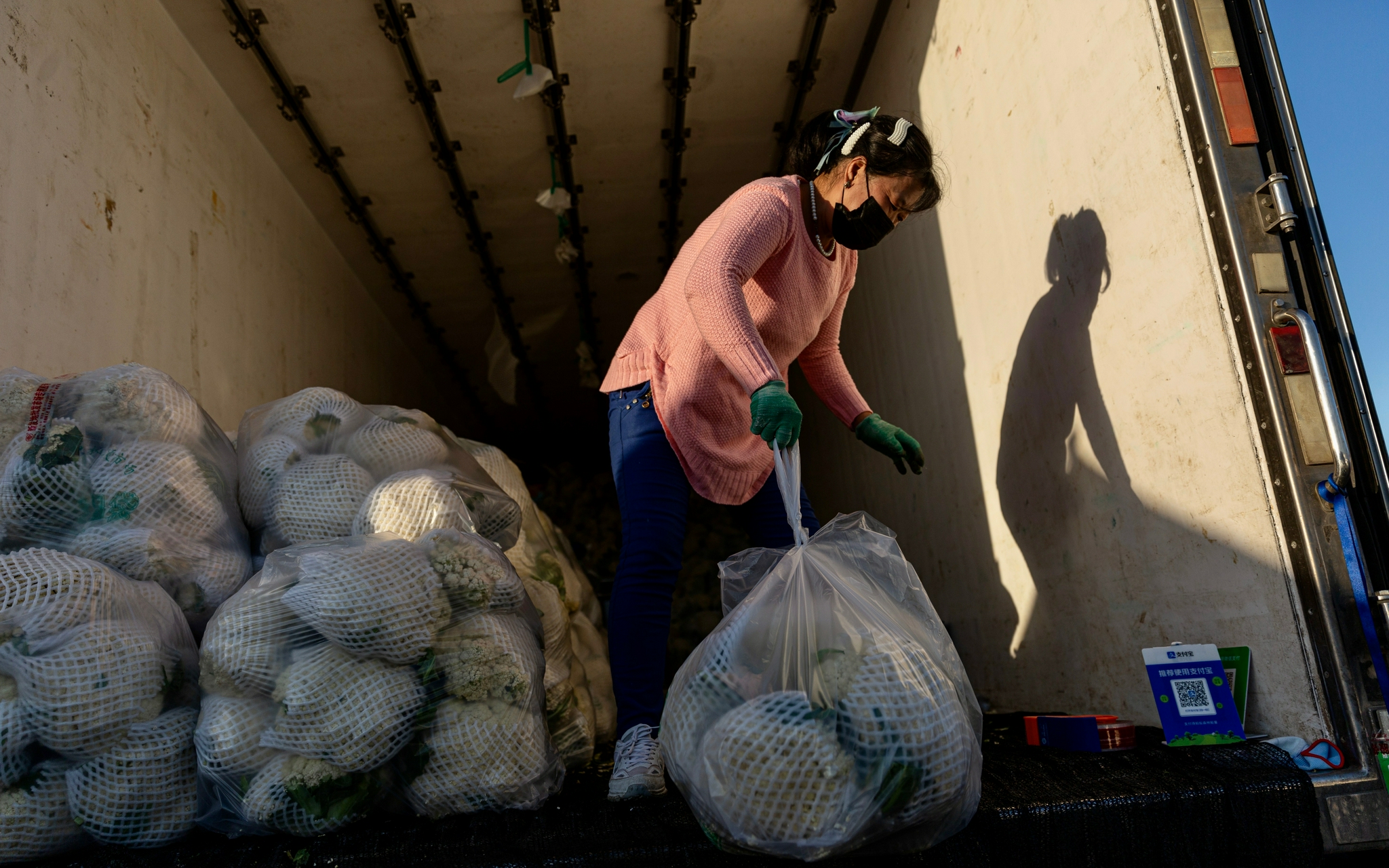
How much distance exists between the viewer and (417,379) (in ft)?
20.3

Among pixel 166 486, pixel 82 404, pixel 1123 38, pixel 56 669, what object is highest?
pixel 1123 38

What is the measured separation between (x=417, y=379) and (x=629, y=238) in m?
2.32

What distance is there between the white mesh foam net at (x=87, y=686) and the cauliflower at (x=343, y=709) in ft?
0.79

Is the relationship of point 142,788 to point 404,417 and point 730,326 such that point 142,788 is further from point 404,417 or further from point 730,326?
point 730,326

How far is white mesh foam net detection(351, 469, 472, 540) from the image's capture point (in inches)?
72.4

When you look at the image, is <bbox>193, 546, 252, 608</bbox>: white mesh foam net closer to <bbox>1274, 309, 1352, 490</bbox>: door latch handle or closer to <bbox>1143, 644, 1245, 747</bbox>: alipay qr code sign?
<bbox>1143, 644, 1245, 747</bbox>: alipay qr code sign

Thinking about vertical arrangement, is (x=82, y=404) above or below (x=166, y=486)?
above

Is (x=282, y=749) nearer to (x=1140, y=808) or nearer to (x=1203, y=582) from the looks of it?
(x=1140, y=808)

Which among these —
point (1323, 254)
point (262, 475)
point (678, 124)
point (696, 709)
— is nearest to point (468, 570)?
point (696, 709)

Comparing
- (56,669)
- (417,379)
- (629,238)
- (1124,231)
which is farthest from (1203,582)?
(417,379)

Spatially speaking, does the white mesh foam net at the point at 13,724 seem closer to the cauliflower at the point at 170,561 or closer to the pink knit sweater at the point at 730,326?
the cauliflower at the point at 170,561

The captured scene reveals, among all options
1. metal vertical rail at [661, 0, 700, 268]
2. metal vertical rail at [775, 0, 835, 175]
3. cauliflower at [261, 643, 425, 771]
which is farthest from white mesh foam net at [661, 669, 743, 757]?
metal vertical rail at [661, 0, 700, 268]

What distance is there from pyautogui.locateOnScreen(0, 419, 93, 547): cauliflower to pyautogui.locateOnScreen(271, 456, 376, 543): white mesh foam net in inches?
14.3

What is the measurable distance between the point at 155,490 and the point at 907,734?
1.56 meters
